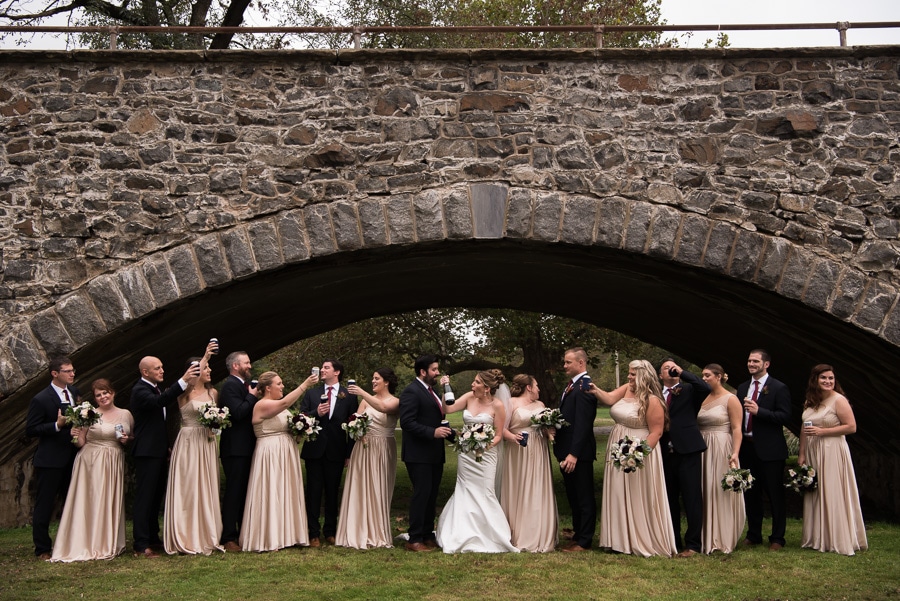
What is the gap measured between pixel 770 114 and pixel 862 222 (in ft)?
4.12

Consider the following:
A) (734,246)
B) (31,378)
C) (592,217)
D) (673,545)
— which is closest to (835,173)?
(734,246)

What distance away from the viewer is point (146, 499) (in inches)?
320

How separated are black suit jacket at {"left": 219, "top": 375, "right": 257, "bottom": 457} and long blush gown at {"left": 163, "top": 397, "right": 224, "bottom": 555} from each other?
0.44ft

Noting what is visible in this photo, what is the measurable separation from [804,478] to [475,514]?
2.72 metres

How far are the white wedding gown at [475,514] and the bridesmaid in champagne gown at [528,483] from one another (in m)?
0.13

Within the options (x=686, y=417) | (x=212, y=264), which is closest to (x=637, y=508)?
(x=686, y=417)

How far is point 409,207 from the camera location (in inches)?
344

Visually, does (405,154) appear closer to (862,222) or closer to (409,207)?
(409,207)

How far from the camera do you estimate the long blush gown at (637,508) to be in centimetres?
797

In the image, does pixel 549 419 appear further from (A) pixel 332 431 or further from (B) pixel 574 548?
(A) pixel 332 431

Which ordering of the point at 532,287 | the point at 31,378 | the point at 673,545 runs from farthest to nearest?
1. the point at 532,287
2. the point at 31,378
3. the point at 673,545

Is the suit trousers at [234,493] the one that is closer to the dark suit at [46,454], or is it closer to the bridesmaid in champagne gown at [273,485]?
the bridesmaid in champagne gown at [273,485]

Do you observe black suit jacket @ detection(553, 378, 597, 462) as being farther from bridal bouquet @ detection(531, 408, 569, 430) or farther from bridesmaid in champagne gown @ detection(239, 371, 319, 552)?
bridesmaid in champagne gown @ detection(239, 371, 319, 552)

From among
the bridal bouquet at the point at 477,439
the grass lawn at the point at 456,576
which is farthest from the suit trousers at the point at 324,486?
the bridal bouquet at the point at 477,439
